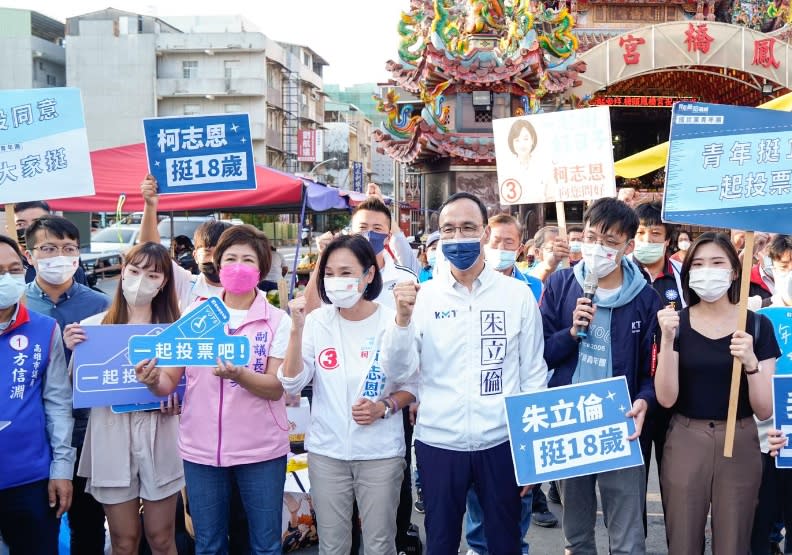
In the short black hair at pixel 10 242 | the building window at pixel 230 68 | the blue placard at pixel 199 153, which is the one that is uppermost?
the building window at pixel 230 68

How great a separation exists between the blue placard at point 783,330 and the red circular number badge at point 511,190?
200cm

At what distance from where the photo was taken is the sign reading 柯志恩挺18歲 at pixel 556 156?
518cm

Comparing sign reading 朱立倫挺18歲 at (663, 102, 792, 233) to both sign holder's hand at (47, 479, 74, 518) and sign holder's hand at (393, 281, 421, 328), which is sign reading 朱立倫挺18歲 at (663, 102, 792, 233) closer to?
sign holder's hand at (393, 281, 421, 328)

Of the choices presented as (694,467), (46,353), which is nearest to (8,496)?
(46,353)

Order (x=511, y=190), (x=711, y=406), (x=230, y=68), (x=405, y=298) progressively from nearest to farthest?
(x=405, y=298) < (x=711, y=406) < (x=511, y=190) < (x=230, y=68)

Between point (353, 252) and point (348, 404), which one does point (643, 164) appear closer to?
point (353, 252)

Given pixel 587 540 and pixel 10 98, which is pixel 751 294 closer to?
pixel 587 540

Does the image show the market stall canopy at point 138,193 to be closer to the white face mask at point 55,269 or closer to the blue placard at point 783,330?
the white face mask at point 55,269

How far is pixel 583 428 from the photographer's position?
3.47m

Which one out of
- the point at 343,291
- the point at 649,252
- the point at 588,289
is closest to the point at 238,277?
the point at 343,291

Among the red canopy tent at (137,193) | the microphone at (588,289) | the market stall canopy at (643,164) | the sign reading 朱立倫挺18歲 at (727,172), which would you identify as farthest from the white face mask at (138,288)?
the market stall canopy at (643,164)

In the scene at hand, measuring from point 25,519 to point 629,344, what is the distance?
2919mm

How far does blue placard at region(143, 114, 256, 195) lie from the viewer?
4969mm

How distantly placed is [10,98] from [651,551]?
4886 millimetres
